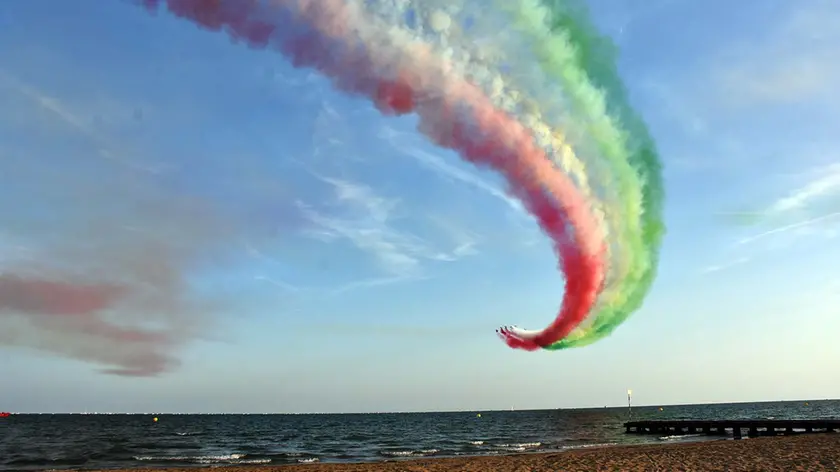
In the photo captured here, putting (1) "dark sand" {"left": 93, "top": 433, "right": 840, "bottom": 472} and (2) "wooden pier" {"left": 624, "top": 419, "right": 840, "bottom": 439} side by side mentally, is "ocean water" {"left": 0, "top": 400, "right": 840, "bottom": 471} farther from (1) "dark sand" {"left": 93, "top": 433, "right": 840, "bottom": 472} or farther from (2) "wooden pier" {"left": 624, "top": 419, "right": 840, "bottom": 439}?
(1) "dark sand" {"left": 93, "top": 433, "right": 840, "bottom": 472}

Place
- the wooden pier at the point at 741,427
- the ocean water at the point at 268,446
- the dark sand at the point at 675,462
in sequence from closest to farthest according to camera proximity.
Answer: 1. the dark sand at the point at 675,462
2. the ocean water at the point at 268,446
3. the wooden pier at the point at 741,427

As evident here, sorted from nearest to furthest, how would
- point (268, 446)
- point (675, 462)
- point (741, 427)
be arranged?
1. point (675, 462)
2. point (741, 427)
3. point (268, 446)

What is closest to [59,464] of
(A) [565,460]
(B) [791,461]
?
(A) [565,460]

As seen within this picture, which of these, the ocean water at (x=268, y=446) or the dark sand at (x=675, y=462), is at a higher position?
the dark sand at (x=675, y=462)

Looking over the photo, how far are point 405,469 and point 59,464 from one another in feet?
97.9

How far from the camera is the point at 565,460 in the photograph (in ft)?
92.4

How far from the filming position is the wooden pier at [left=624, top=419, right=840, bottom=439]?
53.8m

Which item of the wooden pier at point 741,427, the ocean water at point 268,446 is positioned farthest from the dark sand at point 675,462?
the wooden pier at point 741,427

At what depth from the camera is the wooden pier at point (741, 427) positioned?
176 ft

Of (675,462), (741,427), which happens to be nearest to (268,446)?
(675,462)

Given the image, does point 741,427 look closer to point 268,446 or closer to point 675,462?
point 675,462

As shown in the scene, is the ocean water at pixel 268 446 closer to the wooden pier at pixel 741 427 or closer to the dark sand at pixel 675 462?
the wooden pier at pixel 741 427

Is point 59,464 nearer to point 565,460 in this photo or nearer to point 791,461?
point 565,460

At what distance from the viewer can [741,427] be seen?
59.0 metres
